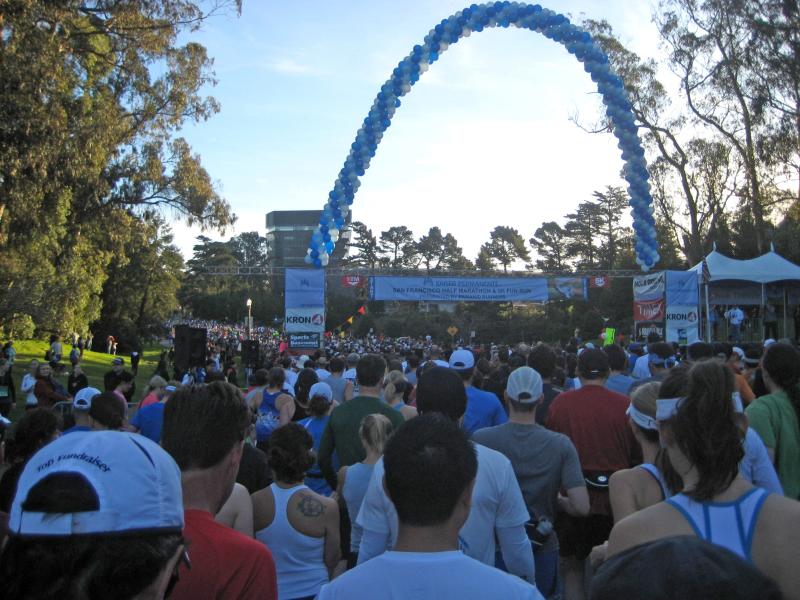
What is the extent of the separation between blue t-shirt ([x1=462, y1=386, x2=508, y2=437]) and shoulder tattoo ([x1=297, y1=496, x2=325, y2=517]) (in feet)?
6.61

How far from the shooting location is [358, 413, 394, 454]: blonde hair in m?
4.30

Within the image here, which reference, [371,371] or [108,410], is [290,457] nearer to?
[371,371]

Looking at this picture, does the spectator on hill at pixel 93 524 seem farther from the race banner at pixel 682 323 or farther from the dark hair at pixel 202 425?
the race banner at pixel 682 323

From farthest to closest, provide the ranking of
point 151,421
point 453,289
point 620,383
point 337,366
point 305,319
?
point 453,289 < point 305,319 < point 337,366 < point 620,383 < point 151,421

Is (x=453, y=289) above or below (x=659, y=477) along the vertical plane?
above

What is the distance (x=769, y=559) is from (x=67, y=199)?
26.5m

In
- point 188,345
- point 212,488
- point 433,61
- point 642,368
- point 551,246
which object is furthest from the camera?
point 551,246

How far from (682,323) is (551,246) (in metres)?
50.3

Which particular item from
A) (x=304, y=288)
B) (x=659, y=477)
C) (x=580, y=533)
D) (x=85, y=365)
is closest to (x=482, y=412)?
(x=580, y=533)

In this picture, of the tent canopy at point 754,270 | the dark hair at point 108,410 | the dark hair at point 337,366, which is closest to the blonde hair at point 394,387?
the dark hair at point 337,366

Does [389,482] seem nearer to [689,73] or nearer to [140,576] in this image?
[140,576]

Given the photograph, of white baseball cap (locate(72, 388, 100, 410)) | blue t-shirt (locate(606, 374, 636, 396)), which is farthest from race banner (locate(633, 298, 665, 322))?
white baseball cap (locate(72, 388, 100, 410))

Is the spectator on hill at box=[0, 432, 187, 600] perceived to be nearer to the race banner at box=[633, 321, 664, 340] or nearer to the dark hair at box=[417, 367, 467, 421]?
the dark hair at box=[417, 367, 467, 421]

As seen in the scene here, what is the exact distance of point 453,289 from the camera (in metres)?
24.4
